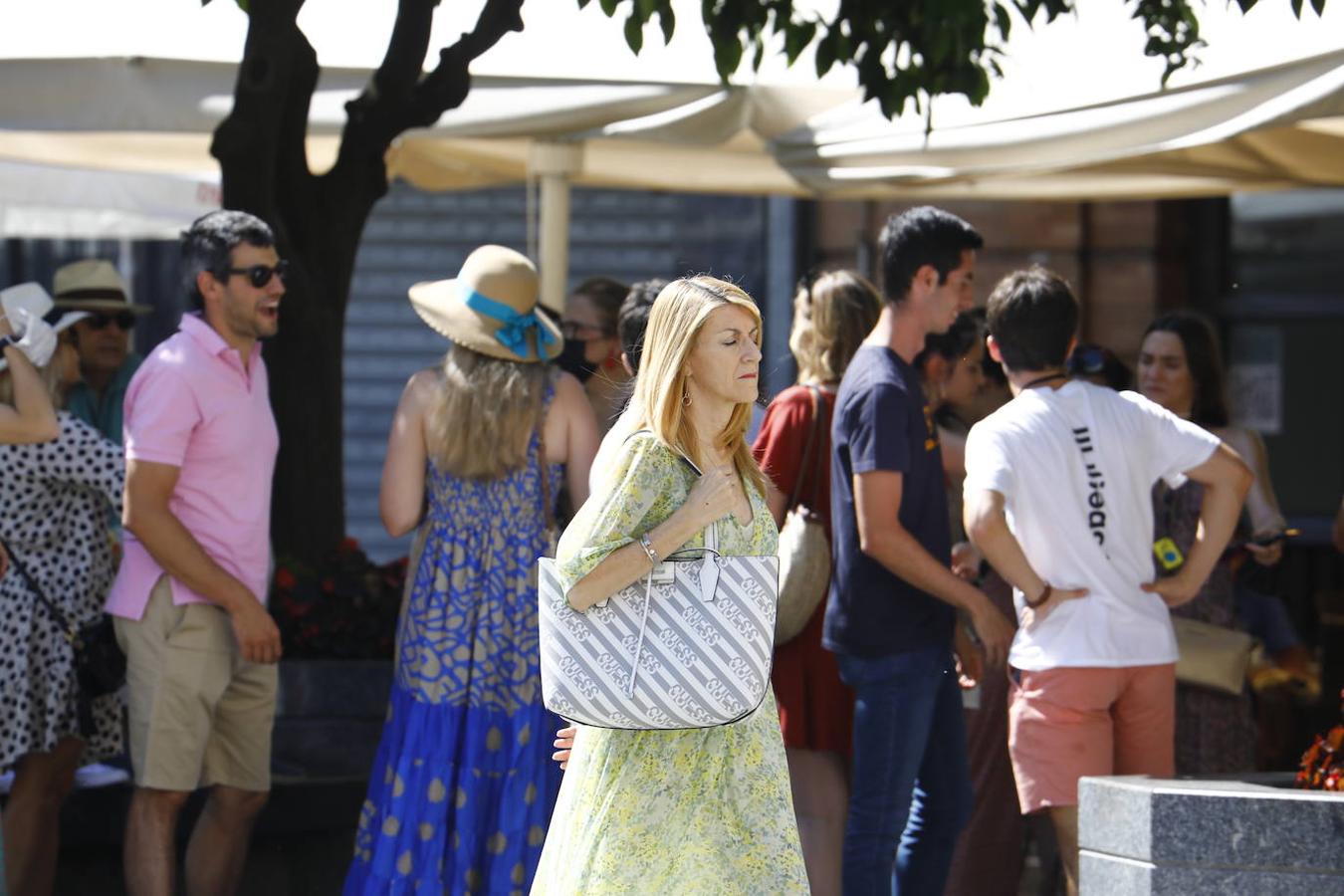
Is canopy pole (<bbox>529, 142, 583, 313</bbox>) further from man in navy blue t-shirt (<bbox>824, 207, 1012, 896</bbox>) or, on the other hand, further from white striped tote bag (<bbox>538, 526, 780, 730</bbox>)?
white striped tote bag (<bbox>538, 526, 780, 730</bbox>)

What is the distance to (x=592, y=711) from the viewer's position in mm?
3828

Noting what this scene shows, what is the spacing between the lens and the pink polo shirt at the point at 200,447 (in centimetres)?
525

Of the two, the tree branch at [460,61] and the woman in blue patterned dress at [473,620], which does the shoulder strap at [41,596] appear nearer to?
the woman in blue patterned dress at [473,620]

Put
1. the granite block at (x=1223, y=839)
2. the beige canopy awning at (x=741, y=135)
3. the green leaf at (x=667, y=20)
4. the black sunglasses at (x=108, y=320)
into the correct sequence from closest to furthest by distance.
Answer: the granite block at (x=1223, y=839), the green leaf at (x=667, y=20), the beige canopy awning at (x=741, y=135), the black sunglasses at (x=108, y=320)

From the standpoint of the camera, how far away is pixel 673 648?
380 centimetres

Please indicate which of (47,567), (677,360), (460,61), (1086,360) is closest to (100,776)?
(47,567)

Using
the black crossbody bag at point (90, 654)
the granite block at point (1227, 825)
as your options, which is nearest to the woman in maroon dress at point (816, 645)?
the granite block at point (1227, 825)

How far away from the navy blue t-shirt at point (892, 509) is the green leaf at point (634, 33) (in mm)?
973

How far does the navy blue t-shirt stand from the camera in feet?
16.5

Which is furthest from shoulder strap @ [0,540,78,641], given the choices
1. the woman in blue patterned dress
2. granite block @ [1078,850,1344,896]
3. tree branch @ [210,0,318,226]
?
granite block @ [1078,850,1344,896]

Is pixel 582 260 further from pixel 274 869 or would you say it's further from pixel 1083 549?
pixel 1083 549

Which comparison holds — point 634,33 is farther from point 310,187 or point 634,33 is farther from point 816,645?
point 310,187

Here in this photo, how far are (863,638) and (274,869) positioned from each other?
231 cm

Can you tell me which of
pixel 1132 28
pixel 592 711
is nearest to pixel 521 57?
pixel 1132 28
